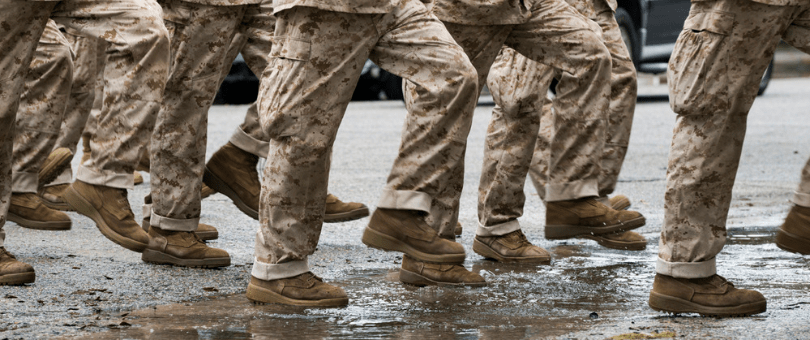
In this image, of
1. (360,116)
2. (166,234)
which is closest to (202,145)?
(166,234)

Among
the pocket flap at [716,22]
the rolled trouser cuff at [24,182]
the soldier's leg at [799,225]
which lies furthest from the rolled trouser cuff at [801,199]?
the rolled trouser cuff at [24,182]

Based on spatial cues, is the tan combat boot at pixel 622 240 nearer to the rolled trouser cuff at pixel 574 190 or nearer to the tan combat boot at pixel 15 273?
the rolled trouser cuff at pixel 574 190

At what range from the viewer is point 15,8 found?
4.08m

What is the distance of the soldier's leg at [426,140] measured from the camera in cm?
377

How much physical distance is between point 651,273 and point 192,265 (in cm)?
180

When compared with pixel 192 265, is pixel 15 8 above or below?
above

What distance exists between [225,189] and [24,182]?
3.12 ft

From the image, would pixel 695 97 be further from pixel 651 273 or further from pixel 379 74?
pixel 379 74

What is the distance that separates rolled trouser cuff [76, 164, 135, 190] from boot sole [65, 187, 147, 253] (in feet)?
0.30

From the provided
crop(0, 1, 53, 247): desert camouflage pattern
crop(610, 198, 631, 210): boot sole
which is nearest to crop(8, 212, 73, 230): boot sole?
crop(0, 1, 53, 247): desert camouflage pattern

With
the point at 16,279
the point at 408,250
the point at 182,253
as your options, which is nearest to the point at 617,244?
the point at 408,250

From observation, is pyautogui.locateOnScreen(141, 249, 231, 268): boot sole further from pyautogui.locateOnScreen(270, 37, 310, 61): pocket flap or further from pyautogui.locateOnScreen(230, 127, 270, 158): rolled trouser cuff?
pyautogui.locateOnScreen(270, 37, 310, 61): pocket flap

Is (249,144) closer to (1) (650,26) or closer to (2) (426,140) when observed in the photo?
(2) (426,140)

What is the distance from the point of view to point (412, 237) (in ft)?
13.3
